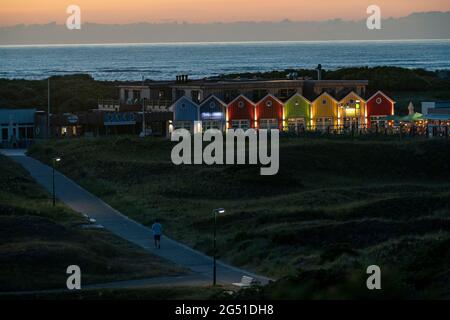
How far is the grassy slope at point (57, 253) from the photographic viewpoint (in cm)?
2784

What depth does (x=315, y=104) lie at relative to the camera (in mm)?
65625

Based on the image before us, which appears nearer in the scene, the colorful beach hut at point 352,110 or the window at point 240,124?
the window at point 240,124

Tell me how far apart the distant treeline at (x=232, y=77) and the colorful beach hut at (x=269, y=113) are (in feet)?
68.1

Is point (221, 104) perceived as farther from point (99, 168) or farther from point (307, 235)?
point (307, 235)

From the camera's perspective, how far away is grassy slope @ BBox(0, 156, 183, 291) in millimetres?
27844

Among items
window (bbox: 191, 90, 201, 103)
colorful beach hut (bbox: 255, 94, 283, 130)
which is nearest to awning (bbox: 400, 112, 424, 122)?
colorful beach hut (bbox: 255, 94, 283, 130)

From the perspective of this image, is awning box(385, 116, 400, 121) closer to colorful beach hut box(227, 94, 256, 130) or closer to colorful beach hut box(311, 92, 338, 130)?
colorful beach hut box(311, 92, 338, 130)

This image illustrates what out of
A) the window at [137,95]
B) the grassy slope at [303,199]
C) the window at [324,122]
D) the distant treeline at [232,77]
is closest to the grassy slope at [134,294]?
the grassy slope at [303,199]

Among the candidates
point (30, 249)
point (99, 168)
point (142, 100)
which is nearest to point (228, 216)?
point (30, 249)

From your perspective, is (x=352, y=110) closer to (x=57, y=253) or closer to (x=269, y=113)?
(x=269, y=113)

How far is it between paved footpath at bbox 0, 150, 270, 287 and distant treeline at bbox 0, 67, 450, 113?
123 feet

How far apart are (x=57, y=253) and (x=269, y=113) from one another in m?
36.2

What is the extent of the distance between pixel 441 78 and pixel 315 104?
45814 mm

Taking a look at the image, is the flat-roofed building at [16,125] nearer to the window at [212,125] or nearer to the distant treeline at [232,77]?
the window at [212,125]
